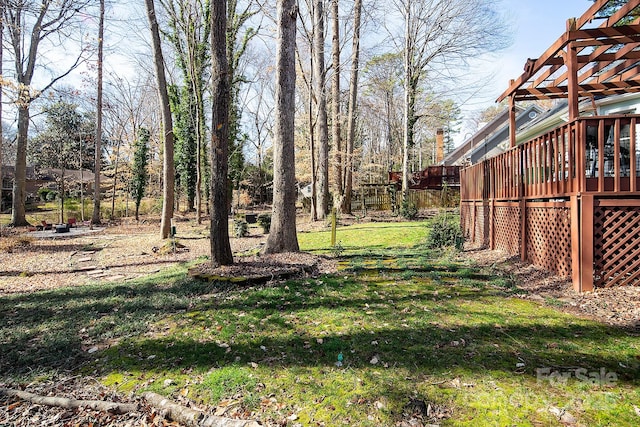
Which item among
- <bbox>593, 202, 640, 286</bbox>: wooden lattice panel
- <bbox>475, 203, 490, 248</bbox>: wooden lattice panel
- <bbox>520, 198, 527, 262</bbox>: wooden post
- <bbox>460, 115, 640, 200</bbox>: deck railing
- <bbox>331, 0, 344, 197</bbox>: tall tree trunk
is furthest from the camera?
<bbox>331, 0, 344, 197</bbox>: tall tree trunk

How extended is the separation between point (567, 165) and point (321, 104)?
9.60 m

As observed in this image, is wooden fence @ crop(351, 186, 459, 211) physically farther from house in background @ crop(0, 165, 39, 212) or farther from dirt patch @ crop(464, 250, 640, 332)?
house in background @ crop(0, 165, 39, 212)

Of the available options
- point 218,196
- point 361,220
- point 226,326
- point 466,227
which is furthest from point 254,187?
point 226,326

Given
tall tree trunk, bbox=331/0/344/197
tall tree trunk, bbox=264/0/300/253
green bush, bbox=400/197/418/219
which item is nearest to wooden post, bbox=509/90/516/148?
tall tree trunk, bbox=264/0/300/253

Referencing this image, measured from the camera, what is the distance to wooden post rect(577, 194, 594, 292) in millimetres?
4219

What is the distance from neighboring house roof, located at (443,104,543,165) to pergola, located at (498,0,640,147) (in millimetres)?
11397

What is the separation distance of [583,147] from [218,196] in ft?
16.4

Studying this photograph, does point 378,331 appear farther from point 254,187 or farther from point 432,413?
point 254,187

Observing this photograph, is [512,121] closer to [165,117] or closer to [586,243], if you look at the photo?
[586,243]

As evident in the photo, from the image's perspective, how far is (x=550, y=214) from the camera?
5180 millimetres

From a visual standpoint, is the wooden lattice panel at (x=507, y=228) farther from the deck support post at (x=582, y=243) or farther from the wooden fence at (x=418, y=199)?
the wooden fence at (x=418, y=199)

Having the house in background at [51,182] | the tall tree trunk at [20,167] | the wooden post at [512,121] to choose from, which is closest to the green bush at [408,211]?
the wooden post at [512,121]

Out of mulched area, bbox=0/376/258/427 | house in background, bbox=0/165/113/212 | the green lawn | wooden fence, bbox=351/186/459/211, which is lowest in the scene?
mulched area, bbox=0/376/258/427

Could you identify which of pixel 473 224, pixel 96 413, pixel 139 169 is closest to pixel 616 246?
pixel 473 224
